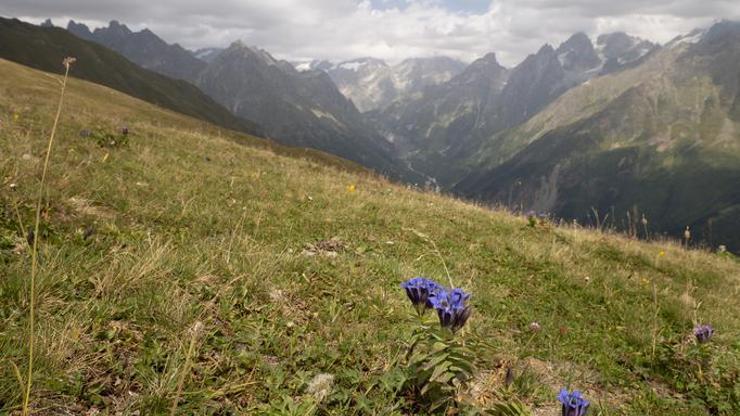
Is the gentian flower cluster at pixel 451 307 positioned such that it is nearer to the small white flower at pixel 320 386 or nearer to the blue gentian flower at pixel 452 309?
the blue gentian flower at pixel 452 309

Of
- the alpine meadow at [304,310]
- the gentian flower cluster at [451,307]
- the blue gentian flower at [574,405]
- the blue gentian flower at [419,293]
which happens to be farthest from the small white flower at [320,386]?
the blue gentian flower at [574,405]

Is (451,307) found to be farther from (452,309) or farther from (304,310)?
(304,310)

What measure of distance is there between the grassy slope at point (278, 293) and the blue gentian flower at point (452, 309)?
73cm

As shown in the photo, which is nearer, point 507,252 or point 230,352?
point 230,352

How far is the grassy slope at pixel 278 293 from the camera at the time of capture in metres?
3.64

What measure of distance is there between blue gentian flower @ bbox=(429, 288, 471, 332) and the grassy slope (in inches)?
28.6

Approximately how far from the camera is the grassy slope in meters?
3.64

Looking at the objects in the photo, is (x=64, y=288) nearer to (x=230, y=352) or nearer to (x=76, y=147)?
(x=230, y=352)

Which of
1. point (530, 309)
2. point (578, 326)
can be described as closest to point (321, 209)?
point (530, 309)

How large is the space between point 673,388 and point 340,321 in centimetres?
470

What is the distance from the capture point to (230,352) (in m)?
3.99

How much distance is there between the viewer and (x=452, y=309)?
12.1ft

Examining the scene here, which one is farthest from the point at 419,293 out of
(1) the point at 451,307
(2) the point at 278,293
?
(2) the point at 278,293

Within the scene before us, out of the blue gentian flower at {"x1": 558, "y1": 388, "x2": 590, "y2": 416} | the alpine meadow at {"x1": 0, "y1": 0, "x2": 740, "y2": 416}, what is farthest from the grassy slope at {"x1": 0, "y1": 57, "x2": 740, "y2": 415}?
the blue gentian flower at {"x1": 558, "y1": 388, "x2": 590, "y2": 416}
